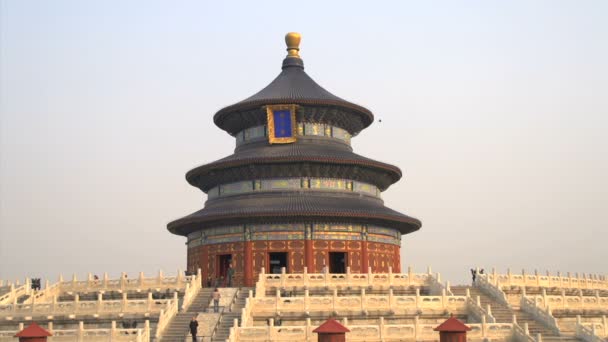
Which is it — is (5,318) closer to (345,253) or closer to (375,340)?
(375,340)

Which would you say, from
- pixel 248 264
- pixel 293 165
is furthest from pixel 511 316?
pixel 293 165

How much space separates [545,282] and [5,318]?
27293 mm

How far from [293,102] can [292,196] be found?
6456 mm

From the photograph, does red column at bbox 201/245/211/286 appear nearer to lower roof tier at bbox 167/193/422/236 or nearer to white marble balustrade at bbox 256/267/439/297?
lower roof tier at bbox 167/193/422/236

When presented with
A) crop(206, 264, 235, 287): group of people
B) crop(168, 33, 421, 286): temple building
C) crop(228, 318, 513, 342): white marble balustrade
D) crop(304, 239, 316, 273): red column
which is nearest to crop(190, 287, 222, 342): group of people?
crop(228, 318, 513, 342): white marble balustrade

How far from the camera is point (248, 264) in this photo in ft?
164

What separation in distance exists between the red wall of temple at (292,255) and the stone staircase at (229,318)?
10.4 m

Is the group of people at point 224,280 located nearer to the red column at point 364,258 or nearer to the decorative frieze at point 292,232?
the decorative frieze at point 292,232

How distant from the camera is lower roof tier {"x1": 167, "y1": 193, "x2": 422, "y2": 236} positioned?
4938 cm

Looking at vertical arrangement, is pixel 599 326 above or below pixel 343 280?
below

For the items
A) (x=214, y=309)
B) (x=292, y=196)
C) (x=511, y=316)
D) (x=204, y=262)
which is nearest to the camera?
(x=511, y=316)

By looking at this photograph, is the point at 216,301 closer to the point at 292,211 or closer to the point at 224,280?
the point at 292,211

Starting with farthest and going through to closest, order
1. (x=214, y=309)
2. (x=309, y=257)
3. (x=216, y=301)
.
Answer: (x=309, y=257) < (x=216, y=301) < (x=214, y=309)

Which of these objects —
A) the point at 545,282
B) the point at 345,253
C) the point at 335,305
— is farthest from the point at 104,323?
the point at 545,282
